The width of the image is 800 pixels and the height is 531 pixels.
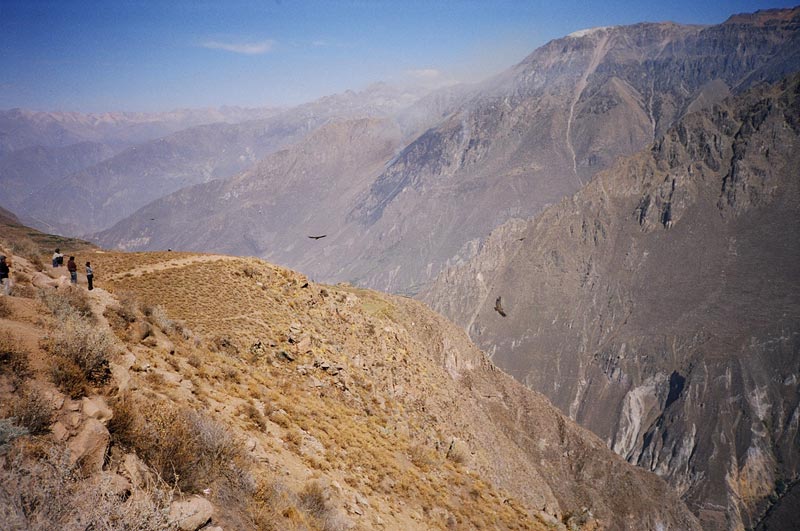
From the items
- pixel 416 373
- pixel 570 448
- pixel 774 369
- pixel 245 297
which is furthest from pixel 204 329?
pixel 774 369

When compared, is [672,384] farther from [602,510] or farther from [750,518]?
[602,510]

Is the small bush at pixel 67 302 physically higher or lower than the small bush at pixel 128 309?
higher

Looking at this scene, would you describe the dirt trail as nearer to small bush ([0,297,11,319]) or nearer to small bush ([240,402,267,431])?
small bush ([0,297,11,319])

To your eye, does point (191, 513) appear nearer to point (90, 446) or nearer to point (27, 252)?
point (90, 446)

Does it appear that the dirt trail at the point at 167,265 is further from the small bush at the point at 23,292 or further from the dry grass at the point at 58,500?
the dry grass at the point at 58,500

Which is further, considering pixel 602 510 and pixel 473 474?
pixel 602 510

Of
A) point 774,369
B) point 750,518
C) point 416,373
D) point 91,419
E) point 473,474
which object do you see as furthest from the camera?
point 774,369

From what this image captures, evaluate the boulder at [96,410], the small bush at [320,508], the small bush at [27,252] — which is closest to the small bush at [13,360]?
the boulder at [96,410]
